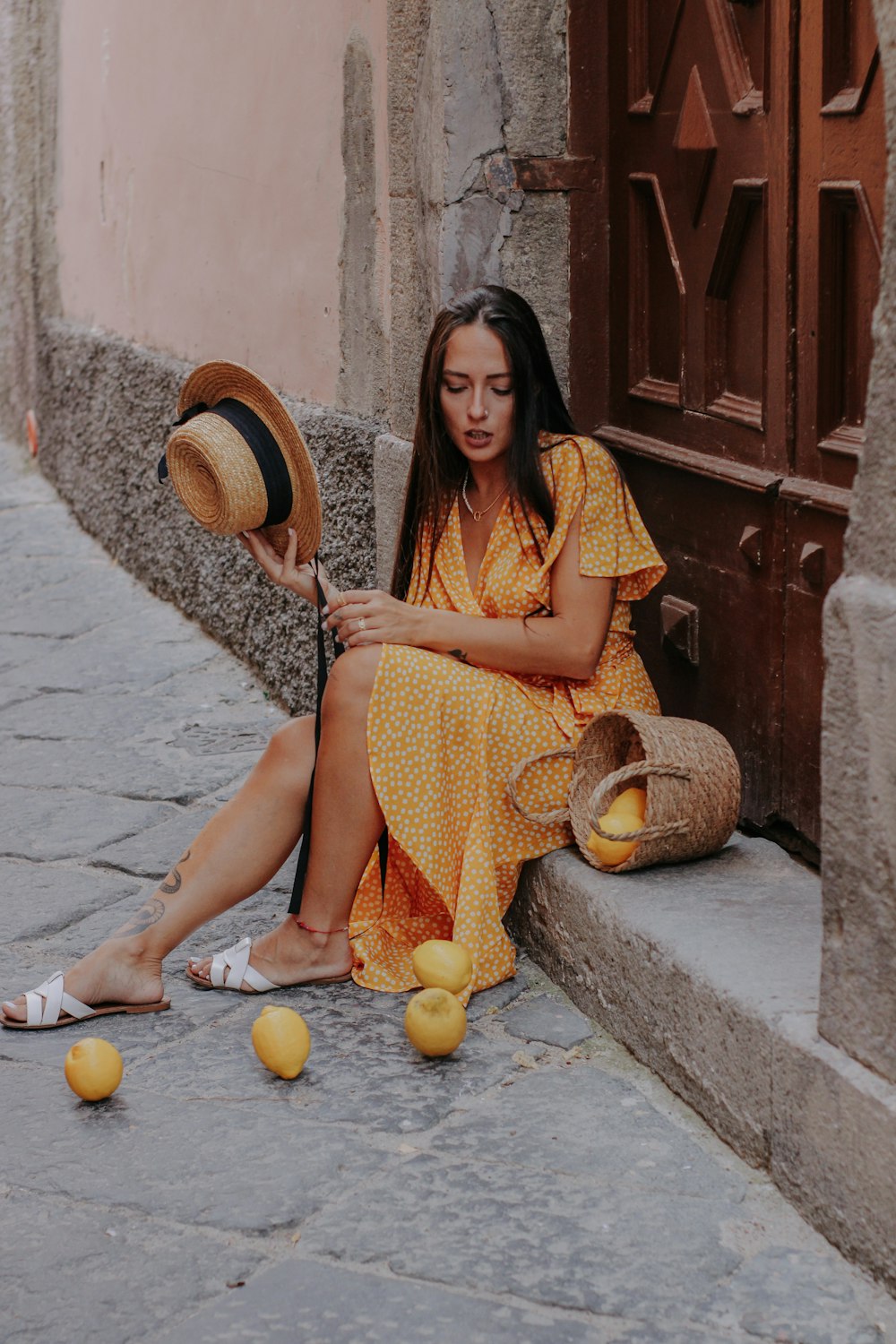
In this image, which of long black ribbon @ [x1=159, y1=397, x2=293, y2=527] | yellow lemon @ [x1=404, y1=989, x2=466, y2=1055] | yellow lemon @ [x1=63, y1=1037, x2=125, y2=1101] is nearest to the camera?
yellow lemon @ [x1=63, y1=1037, x2=125, y2=1101]

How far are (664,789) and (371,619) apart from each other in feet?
2.14

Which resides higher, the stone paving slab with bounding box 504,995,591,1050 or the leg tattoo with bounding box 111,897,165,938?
the leg tattoo with bounding box 111,897,165,938

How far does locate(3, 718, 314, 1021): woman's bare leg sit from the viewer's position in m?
3.18

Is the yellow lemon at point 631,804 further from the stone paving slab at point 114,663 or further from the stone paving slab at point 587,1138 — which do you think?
the stone paving slab at point 114,663

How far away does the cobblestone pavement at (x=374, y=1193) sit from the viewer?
217 cm

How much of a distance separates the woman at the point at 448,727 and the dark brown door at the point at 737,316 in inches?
9.2

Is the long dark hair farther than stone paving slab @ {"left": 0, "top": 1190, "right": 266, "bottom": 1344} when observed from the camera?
Yes

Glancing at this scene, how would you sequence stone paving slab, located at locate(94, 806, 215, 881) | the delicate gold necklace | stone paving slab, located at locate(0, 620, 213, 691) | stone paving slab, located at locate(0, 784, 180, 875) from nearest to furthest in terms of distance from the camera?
the delicate gold necklace, stone paving slab, located at locate(94, 806, 215, 881), stone paving slab, located at locate(0, 784, 180, 875), stone paving slab, located at locate(0, 620, 213, 691)

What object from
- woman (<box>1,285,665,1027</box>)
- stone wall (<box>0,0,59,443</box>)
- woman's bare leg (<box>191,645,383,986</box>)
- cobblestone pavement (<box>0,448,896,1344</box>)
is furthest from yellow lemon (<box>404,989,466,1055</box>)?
stone wall (<box>0,0,59,443</box>)

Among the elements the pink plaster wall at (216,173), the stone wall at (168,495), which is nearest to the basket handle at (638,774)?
the stone wall at (168,495)

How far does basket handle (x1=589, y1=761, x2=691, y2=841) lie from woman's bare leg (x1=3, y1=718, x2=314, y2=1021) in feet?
1.89

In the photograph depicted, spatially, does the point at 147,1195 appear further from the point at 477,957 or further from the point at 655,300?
the point at 655,300

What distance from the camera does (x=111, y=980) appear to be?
314cm

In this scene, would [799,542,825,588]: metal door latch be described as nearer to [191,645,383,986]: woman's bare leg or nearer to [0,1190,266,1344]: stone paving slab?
[191,645,383,986]: woman's bare leg
